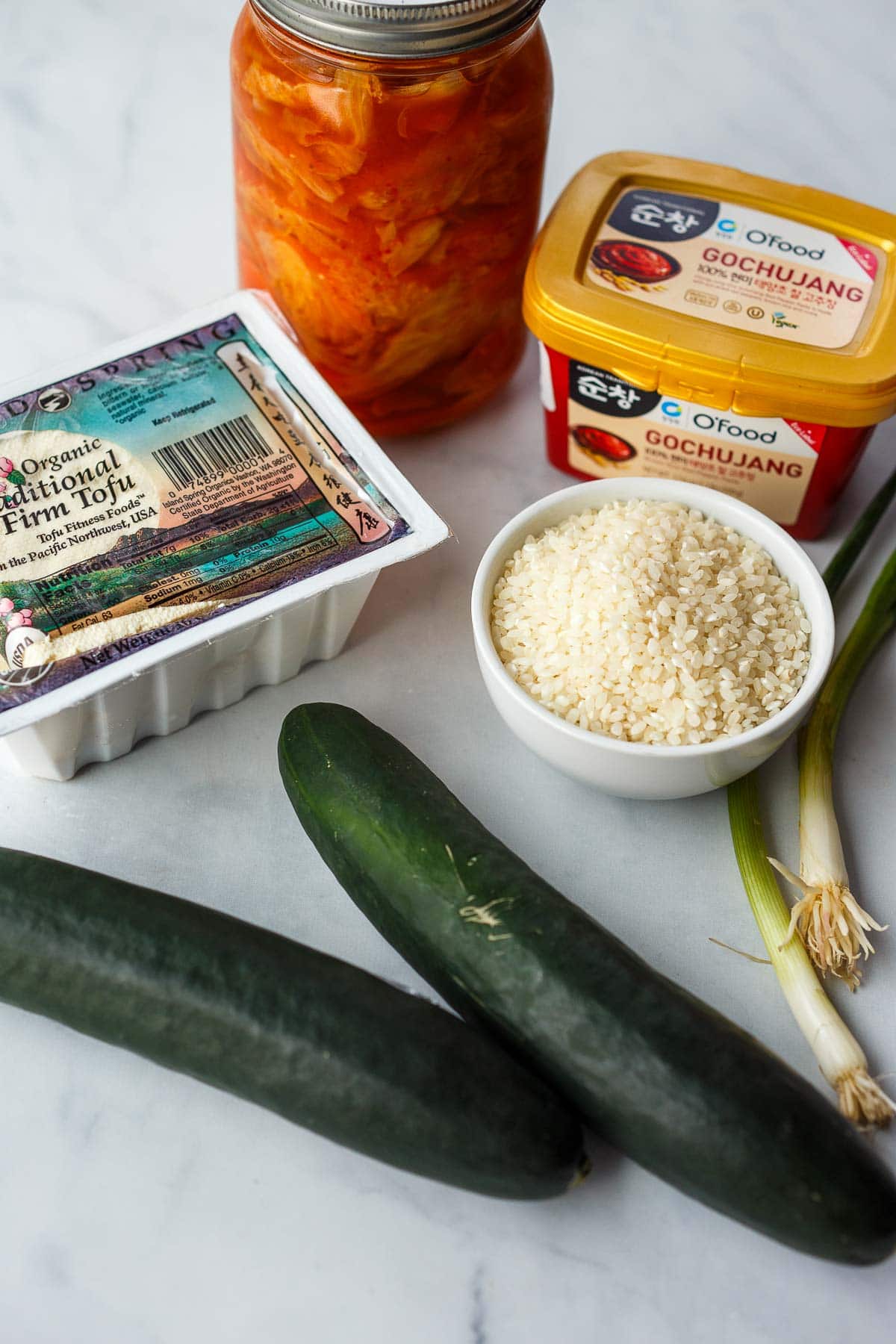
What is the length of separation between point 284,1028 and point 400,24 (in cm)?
78

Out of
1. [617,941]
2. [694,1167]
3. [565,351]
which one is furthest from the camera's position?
[565,351]

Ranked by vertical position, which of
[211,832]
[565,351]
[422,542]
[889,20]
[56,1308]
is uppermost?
[889,20]

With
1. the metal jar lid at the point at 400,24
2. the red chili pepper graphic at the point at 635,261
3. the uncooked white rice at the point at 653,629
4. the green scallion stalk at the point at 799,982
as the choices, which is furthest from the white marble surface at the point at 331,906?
the metal jar lid at the point at 400,24

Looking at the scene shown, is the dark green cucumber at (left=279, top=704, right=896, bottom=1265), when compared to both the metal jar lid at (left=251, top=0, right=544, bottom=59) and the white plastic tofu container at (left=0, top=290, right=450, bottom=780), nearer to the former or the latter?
the white plastic tofu container at (left=0, top=290, right=450, bottom=780)

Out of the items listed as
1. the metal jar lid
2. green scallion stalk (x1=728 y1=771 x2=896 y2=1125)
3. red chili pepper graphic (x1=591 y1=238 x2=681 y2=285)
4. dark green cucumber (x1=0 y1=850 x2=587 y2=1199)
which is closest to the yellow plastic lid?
red chili pepper graphic (x1=591 y1=238 x2=681 y2=285)

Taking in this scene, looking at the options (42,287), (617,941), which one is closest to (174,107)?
(42,287)

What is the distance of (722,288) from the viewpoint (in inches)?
46.8

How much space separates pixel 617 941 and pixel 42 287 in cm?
104

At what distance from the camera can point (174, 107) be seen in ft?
5.49

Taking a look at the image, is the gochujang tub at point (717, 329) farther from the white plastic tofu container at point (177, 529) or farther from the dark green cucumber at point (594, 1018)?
the dark green cucumber at point (594, 1018)

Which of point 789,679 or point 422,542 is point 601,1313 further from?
point 422,542

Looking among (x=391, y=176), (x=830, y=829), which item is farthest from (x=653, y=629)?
(x=391, y=176)

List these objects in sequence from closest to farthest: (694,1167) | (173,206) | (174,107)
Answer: (694,1167) → (173,206) → (174,107)

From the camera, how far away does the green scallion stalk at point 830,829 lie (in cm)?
100
